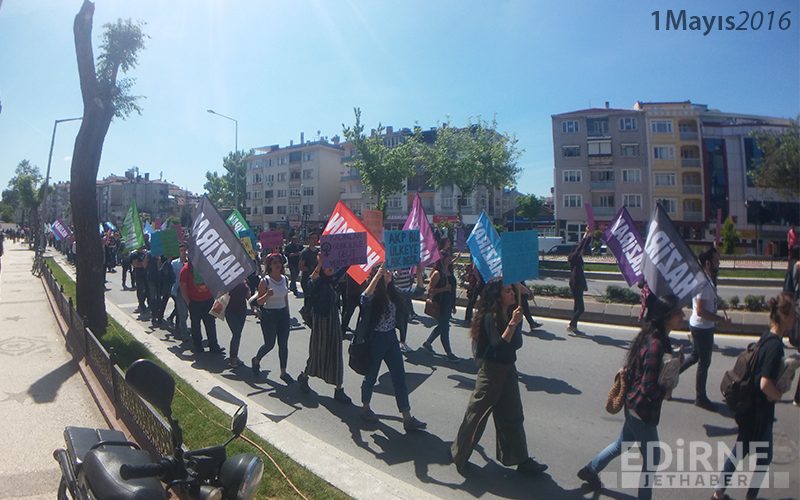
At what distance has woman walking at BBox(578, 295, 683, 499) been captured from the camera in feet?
11.4

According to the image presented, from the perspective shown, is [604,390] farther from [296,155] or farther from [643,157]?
[296,155]

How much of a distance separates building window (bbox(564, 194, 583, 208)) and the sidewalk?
50550 millimetres

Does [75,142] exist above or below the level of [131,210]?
above

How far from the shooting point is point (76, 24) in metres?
9.41

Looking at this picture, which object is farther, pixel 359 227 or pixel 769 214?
pixel 769 214

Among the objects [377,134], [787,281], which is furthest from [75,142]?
[377,134]

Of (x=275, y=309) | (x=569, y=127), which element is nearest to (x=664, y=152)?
(x=569, y=127)

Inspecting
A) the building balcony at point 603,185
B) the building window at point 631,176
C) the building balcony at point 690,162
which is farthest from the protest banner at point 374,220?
the building balcony at point 690,162

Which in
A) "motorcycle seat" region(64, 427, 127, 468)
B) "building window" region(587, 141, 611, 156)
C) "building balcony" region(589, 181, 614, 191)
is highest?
"building window" region(587, 141, 611, 156)

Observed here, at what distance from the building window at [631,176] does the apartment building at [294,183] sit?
37373 millimetres

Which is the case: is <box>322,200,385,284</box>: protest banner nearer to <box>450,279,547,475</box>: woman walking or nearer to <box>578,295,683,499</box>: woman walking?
<box>450,279,547,475</box>: woman walking

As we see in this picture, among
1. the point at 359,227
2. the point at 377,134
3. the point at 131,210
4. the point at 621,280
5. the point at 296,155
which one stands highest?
the point at 296,155

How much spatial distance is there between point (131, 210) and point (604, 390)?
11989 mm

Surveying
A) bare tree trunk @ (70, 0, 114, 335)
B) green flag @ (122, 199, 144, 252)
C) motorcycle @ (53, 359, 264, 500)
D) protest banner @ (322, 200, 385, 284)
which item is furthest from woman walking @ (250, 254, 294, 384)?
green flag @ (122, 199, 144, 252)
